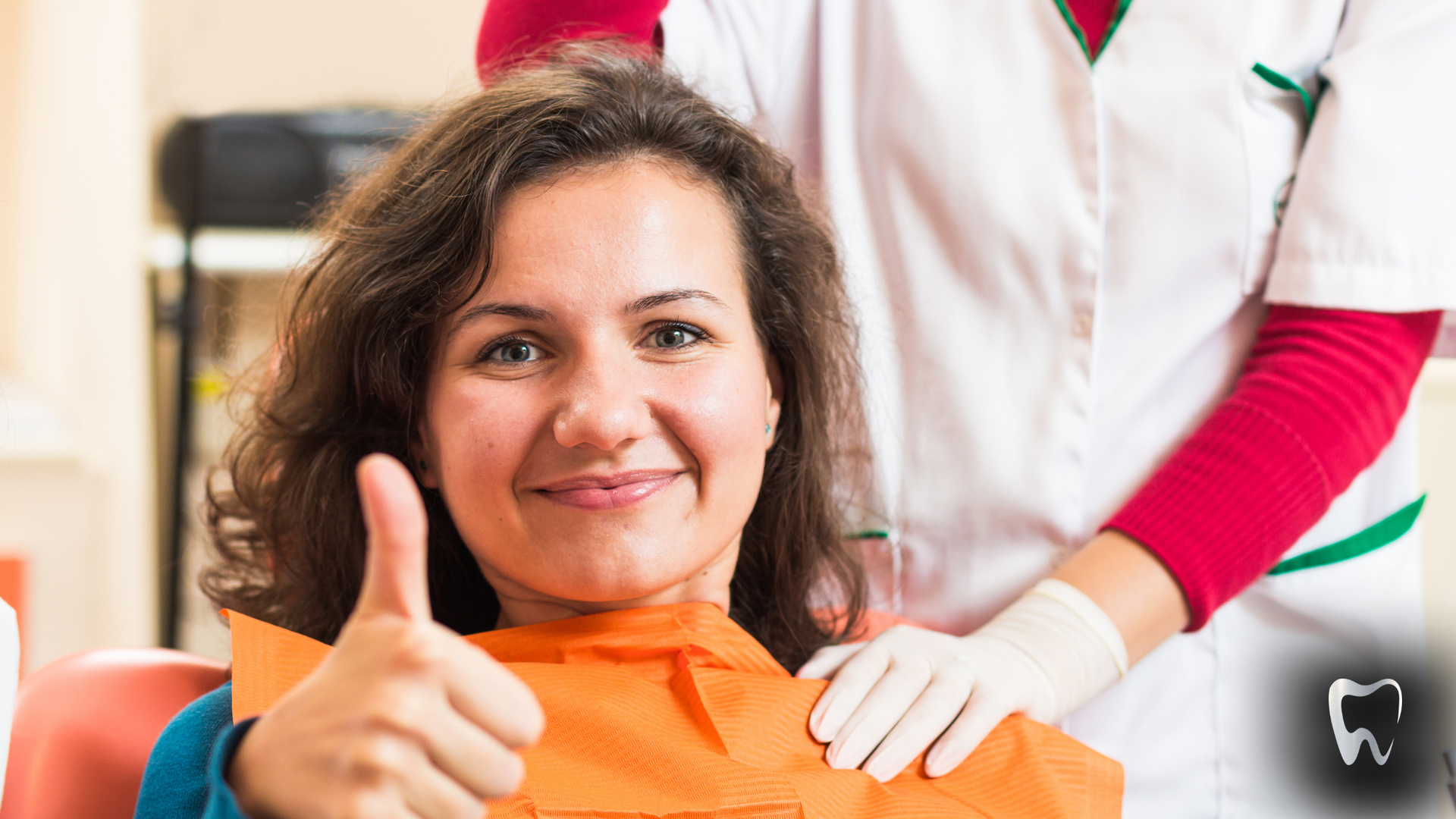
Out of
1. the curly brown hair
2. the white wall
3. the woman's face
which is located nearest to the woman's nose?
the woman's face

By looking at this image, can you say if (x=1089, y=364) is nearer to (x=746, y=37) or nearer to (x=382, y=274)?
(x=746, y=37)

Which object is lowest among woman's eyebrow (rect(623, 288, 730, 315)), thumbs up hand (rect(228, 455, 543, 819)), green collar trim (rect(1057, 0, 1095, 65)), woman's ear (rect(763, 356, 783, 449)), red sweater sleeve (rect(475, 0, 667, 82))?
woman's ear (rect(763, 356, 783, 449))

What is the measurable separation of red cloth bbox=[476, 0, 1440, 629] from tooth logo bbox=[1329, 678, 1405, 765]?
16 centimetres

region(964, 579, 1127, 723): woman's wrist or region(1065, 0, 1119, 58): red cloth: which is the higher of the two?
region(1065, 0, 1119, 58): red cloth

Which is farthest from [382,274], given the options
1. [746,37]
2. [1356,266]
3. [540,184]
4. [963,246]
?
[1356,266]

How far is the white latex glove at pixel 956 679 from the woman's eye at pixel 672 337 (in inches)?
13.6

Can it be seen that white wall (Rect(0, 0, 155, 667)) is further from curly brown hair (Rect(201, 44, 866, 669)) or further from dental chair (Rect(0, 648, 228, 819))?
dental chair (Rect(0, 648, 228, 819))

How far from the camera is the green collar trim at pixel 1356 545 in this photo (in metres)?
1.27

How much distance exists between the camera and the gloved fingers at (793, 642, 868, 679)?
1.17 metres

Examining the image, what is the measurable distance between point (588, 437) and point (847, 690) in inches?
13.8

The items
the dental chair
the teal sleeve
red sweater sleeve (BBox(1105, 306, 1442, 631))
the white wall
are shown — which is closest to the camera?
the teal sleeve

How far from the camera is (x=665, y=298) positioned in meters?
1.02

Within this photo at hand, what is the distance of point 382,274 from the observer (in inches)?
44.1

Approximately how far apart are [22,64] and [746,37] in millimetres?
2459
